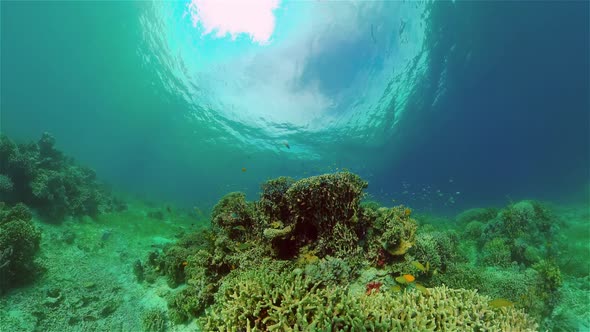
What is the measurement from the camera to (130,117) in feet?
212

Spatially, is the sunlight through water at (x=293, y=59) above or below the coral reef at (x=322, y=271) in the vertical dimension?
above

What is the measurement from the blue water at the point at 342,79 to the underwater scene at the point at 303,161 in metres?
0.26

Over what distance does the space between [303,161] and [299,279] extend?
2037 inches

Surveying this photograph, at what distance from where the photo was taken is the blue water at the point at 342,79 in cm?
2388

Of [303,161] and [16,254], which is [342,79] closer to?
[303,161]

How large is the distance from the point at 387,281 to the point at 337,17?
24057 millimetres

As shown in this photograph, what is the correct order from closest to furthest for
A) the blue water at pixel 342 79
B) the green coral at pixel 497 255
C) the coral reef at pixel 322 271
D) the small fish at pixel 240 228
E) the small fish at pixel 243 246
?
the coral reef at pixel 322 271, the small fish at pixel 243 246, the small fish at pixel 240 228, the green coral at pixel 497 255, the blue water at pixel 342 79

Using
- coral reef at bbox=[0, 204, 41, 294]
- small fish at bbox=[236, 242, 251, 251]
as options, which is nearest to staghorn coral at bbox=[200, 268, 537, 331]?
small fish at bbox=[236, 242, 251, 251]

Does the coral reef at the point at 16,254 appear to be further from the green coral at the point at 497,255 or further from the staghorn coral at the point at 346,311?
the green coral at the point at 497,255

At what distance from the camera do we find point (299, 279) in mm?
4477

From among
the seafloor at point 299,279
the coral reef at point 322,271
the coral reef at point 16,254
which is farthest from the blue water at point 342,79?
the coral reef at point 16,254

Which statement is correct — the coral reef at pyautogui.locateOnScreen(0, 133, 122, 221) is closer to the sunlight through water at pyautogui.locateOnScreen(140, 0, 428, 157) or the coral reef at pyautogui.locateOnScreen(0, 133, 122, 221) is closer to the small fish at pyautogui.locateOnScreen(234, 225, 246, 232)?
the small fish at pyautogui.locateOnScreen(234, 225, 246, 232)

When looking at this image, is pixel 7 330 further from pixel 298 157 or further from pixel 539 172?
pixel 539 172

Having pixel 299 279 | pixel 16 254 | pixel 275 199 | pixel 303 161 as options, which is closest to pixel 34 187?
pixel 16 254
